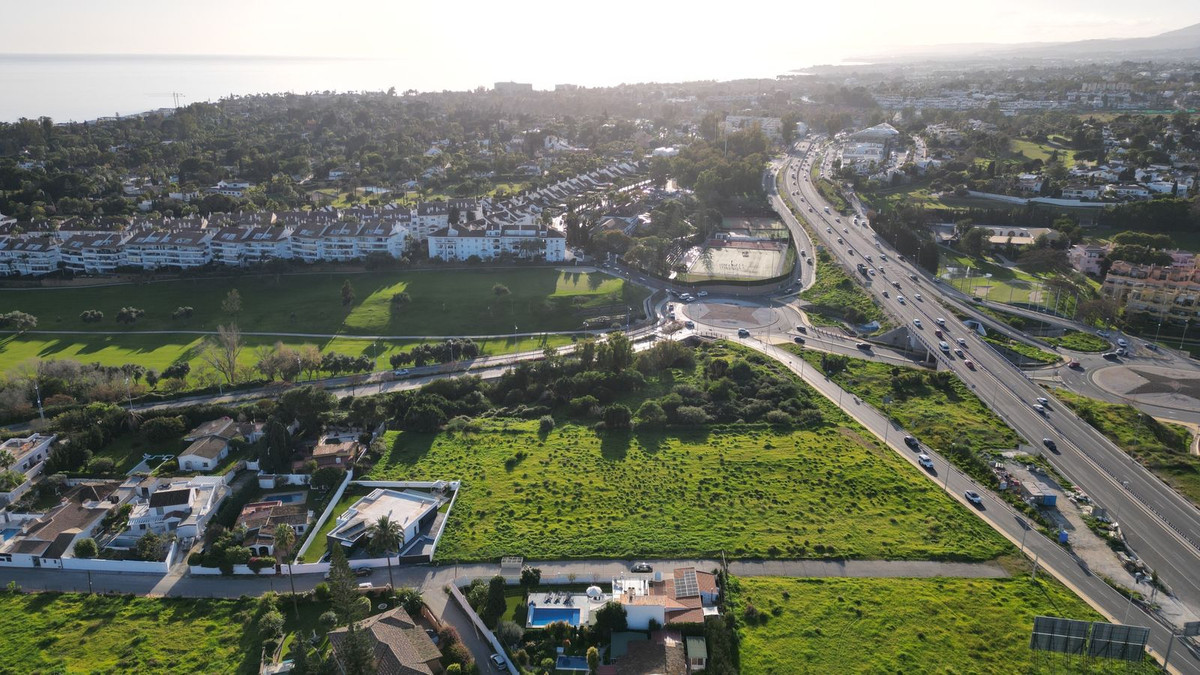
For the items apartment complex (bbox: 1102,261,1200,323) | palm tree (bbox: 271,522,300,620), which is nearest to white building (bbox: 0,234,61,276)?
palm tree (bbox: 271,522,300,620)

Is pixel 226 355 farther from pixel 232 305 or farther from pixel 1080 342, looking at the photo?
pixel 1080 342

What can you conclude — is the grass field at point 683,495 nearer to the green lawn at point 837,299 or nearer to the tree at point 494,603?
the tree at point 494,603

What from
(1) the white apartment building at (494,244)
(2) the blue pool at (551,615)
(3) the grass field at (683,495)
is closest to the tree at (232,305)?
(1) the white apartment building at (494,244)

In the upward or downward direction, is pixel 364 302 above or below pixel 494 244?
below

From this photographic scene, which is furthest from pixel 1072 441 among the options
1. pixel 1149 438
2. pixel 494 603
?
pixel 494 603

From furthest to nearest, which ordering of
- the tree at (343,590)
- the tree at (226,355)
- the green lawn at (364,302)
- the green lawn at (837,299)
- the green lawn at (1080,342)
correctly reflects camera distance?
the green lawn at (837,299) < the green lawn at (364,302) < the green lawn at (1080,342) < the tree at (226,355) < the tree at (343,590)

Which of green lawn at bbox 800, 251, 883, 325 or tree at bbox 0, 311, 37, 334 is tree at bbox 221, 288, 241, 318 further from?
green lawn at bbox 800, 251, 883, 325
